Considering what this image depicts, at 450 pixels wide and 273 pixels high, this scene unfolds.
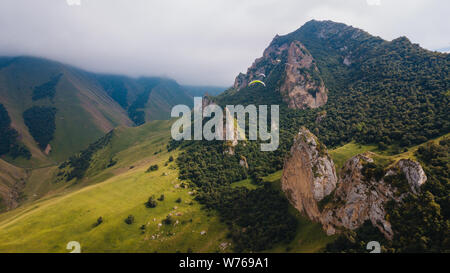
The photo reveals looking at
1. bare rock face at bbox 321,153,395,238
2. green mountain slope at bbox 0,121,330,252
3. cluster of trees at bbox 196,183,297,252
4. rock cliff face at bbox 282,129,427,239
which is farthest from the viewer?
green mountain slope at bbox 0,121,330,252

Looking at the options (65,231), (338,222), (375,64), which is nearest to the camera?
(338,222)

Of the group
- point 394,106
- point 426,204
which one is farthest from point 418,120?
point 426,204

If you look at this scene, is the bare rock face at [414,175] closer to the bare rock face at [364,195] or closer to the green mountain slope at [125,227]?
→ the bare rock face at [364,195]

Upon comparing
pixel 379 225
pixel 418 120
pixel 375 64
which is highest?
pixel 375 64

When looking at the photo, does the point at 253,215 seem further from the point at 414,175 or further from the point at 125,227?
the point at 414,175

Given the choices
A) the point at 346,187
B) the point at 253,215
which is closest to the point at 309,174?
the point at 346,187

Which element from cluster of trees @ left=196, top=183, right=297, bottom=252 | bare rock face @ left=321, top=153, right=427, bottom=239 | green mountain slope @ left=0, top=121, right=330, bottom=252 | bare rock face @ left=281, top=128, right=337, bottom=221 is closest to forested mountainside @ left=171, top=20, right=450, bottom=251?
cluster of trees @ left=196, top=183, right=297, bottom=252

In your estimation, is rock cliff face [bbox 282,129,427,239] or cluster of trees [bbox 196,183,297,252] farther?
cluster of trees [bbox 196,183,297,252]

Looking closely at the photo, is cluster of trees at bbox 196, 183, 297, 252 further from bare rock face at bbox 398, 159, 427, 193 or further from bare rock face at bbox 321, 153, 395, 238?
bare rock face at bbox 398, 159, 427, 193
